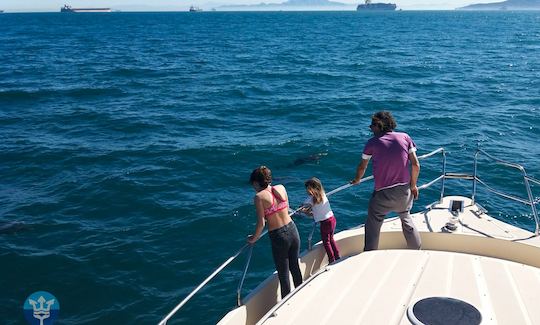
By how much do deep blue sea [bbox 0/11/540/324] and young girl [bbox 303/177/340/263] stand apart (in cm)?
408

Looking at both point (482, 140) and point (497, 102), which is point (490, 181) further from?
point (497, 102)

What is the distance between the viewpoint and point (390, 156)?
6777 mm

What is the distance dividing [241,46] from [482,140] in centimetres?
4894

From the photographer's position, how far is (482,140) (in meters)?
21.8

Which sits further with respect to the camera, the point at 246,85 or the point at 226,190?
the point at 246,85

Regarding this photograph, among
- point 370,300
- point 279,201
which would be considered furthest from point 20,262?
point 370,300

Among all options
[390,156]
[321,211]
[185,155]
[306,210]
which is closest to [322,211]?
[321,211]

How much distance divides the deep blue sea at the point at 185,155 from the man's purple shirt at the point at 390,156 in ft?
17.6

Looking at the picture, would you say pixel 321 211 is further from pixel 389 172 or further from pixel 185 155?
pixel 185 155

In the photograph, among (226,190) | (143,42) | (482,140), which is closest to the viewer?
(226,190)

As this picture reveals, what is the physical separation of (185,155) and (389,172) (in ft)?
47.6

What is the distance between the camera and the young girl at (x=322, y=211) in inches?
281

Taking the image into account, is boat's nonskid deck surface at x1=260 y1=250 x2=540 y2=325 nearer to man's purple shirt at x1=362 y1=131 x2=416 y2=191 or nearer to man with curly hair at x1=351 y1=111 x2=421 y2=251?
man with curly hair at x1=351 y1=111 x2=421 y2=251

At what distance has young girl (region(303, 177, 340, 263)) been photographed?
23.4 feet
